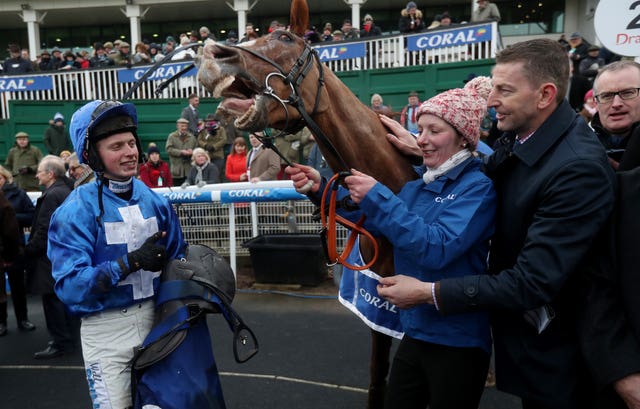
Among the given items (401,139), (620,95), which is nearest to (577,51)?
(620,95)

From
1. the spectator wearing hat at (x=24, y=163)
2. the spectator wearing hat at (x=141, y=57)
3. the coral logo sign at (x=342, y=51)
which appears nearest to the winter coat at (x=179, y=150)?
the spectator wearing hat at (x=24, y=163)

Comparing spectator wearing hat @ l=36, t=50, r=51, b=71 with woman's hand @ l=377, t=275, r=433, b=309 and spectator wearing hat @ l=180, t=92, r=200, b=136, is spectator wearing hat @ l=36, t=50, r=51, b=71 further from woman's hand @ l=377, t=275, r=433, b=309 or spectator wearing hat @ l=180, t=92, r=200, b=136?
woman's hand @ l=377, t=275, r=433, b=309

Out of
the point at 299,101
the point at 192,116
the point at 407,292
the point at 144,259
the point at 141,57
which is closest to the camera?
the point at 407,292

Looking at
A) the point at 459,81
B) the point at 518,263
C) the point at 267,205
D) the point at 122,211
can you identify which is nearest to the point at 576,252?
the point at 518,263

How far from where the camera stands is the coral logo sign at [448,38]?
9.66 meters

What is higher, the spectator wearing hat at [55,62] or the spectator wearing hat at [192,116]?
the spectator wearing hat at [55,62]

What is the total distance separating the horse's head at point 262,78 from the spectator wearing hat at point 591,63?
7.25 m

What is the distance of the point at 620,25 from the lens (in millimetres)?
3207

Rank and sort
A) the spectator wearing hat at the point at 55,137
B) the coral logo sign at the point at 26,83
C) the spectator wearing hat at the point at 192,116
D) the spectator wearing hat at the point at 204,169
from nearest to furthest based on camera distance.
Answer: the spectator wearing hat at the point at 204,169 → the spectator wearing hat at the point at 192,116 → the spectator wearing hat at the point at 55,137 → the coral logo sign at the point at 26,83

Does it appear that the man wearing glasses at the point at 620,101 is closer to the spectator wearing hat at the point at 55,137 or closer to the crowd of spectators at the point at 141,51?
the crowd of spectators at the point at 141,51

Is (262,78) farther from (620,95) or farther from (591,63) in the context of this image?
(591,63)

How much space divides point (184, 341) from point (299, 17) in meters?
1.46

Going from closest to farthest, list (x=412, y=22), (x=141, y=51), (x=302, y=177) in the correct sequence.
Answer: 1. (x=302, y=177)
2. (x=412, y=22)
3. (x=141, y=51)

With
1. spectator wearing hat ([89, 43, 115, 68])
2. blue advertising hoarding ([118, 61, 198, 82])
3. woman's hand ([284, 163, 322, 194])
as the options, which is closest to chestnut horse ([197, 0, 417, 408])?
woman's hand ([284, 163, 322, 194])
